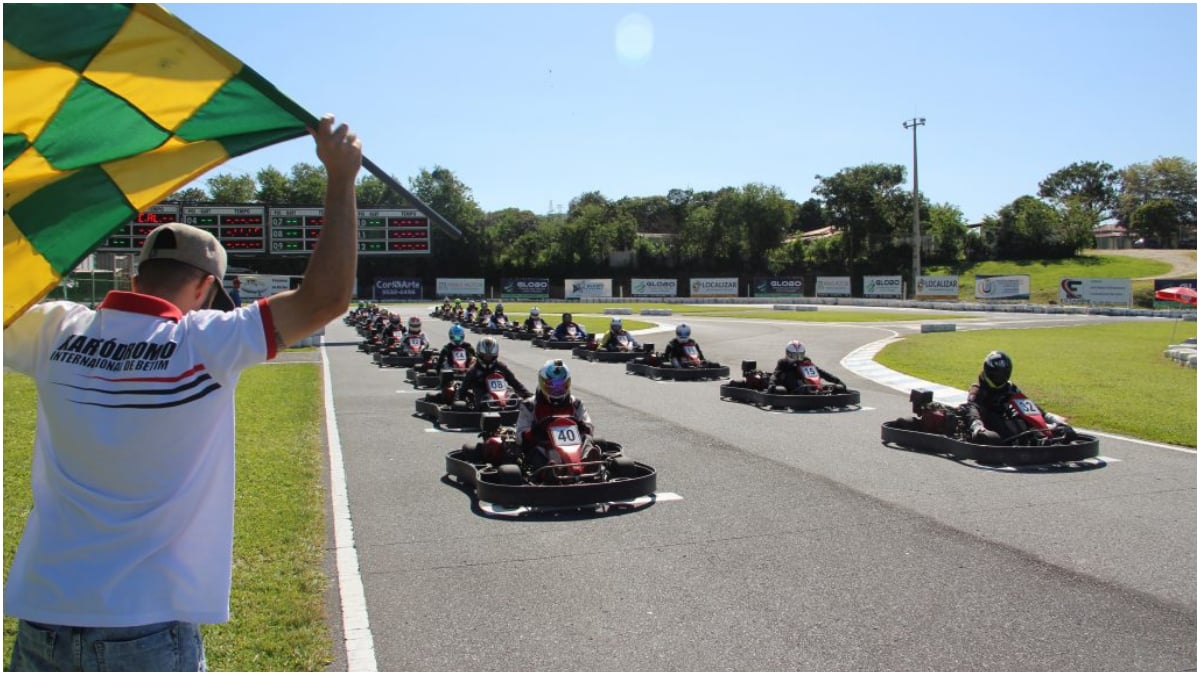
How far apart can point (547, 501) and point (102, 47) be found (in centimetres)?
545

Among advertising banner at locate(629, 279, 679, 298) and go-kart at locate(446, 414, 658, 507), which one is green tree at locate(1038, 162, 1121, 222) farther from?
go-kart at locate(446, 414, 658, 507)

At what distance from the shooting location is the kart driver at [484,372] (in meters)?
13.2

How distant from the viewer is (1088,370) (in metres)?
19.5

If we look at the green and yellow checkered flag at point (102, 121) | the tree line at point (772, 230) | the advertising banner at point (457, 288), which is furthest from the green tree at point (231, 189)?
the green and yellow checkered flag at point (102, 121)

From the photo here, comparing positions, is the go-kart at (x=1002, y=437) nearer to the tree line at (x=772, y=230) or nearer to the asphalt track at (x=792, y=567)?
the asphalt track at (x=792, y=567)

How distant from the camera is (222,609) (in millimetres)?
2383

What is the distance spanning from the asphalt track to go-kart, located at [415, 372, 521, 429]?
5.97 ft

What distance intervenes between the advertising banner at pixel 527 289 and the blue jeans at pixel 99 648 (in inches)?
2808

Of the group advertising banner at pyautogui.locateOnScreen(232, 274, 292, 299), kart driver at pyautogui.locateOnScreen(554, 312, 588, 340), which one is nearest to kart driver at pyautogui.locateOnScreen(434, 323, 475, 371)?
kart driver at pyautogui.locateOnScreen(554, 312, 588, 340)

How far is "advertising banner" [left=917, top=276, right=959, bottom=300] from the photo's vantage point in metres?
57.9

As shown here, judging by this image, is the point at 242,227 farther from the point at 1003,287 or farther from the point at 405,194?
the point at 1003,287

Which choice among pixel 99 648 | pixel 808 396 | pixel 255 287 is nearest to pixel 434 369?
pixel 808 396

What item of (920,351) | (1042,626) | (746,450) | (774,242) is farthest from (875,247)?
(1042,626)

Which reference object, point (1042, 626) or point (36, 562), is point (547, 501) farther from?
point (36, 562)
